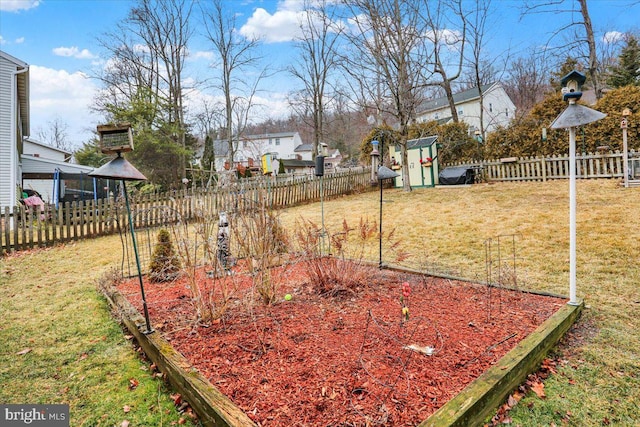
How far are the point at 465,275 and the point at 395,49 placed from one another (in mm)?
10969

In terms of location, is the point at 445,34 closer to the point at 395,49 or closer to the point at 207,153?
the point at 395,49

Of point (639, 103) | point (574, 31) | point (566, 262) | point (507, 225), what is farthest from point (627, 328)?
point (574, 31)

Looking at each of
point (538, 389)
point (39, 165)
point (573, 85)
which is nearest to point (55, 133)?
point (39, 165)

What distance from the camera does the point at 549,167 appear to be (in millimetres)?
11711

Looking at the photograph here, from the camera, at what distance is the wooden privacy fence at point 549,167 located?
10.5 metres

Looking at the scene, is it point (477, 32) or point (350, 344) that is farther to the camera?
point (477, 32)

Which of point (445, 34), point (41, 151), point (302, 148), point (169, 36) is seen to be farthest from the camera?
point (302, 148)

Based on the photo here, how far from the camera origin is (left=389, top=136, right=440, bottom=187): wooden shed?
13398mm

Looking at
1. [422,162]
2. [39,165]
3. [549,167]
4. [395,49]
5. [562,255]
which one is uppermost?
[395,49]

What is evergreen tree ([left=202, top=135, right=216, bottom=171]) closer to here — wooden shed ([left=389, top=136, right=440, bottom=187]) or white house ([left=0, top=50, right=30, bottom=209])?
white house ([left=0, top=50, right=30, bottom=209])

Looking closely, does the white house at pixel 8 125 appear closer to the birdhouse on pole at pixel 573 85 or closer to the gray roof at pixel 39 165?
the gray roof at pixel 39 165

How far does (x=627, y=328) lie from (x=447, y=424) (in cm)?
233

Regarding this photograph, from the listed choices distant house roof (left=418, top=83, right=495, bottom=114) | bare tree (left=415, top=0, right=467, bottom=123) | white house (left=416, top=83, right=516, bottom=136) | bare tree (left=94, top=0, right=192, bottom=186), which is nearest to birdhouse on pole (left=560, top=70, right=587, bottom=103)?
bare tree (left=415, top=0, right=467, bottom=123)

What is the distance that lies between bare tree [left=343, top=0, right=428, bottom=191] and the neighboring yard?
5424 mm
